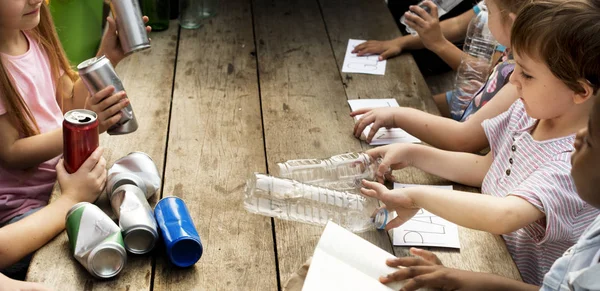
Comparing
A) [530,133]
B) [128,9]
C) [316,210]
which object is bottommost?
[316,210]

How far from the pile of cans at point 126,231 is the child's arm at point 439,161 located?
0.54m

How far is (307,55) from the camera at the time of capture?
224 cm

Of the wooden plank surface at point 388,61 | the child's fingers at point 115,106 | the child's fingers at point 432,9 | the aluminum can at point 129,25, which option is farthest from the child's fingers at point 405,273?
the child's fingers at point 432,9

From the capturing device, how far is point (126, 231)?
1.22m

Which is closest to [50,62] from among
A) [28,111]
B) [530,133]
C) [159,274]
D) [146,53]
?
[28,111]

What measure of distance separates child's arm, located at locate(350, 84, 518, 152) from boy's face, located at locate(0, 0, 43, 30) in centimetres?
83

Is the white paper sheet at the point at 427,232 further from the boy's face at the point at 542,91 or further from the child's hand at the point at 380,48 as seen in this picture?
the child's hand at the point at 380,48

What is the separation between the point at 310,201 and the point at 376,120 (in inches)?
14.8

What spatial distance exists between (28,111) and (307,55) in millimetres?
989

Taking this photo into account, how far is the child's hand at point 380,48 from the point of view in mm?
Answer: 2232

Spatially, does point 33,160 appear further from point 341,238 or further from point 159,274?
point 341,238

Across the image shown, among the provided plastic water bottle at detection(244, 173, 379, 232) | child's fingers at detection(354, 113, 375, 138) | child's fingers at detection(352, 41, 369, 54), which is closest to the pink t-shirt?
plastic water bottle at detection(244, 173, 379, 232)

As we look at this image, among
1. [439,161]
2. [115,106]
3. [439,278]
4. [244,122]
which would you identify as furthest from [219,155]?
[439,278]

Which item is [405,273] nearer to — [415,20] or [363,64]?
[363,64]
